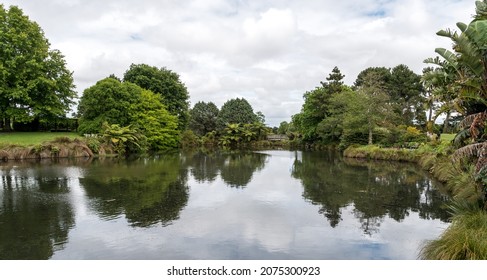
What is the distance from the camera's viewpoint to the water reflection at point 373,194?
11227 mm

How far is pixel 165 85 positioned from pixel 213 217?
1517 inches

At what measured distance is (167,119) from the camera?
140ft

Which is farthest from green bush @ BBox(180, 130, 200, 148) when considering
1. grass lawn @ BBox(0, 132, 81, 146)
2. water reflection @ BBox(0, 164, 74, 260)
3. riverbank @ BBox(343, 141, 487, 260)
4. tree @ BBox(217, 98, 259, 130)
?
riverbank @ BBox(343, 141, 487, 260)

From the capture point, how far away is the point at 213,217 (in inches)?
418

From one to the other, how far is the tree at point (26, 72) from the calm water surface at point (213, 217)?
15327mm

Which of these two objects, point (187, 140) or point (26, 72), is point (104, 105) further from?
point (187, 140)

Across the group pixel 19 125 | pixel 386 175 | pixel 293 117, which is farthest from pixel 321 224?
pixel 293 117

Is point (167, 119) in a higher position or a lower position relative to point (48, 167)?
higher

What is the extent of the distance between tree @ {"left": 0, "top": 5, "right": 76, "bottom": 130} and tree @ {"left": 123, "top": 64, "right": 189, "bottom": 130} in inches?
459

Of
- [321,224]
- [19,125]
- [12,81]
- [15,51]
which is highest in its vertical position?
[15,51]

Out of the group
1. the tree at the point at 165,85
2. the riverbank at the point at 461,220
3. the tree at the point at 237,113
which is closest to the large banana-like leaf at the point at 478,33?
the riverbank at the point at 461,220

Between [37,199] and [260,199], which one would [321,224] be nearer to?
[260,199]

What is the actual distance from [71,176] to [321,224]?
13957 millimetres

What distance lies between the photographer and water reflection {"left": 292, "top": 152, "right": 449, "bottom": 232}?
11227mm
